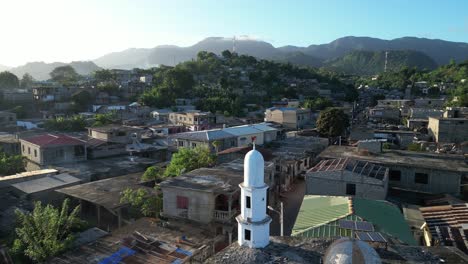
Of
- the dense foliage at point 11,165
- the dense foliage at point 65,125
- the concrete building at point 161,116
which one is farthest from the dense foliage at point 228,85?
the dense foliage at point 11,165

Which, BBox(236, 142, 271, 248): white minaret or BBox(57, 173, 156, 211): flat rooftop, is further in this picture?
BBox(57, 173, 156, 211): flat rooftop

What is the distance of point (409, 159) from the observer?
23562mm

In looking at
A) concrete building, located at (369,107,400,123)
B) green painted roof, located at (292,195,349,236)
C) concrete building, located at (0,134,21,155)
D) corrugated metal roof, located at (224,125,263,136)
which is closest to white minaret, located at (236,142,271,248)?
green painted roof, located at (292,195,349,236)

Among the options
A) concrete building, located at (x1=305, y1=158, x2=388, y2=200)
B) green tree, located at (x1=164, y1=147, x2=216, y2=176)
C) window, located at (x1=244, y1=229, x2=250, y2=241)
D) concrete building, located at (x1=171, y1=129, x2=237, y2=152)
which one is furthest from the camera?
concrete building, located at (x1=171, y1=129, x2=237, y2=152)

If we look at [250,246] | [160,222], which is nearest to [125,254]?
[160,222]

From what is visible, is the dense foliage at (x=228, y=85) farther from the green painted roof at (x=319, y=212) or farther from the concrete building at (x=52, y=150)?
the green painted roof at (x=319, y=212)

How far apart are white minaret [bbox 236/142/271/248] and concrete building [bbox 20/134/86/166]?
74.8 feet

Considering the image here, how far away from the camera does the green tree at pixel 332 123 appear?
4347 centimetres

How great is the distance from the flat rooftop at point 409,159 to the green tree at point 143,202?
39.8ft

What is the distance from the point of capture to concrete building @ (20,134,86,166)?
93.1 feet

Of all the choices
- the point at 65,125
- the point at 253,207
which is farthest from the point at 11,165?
the point at 253,207

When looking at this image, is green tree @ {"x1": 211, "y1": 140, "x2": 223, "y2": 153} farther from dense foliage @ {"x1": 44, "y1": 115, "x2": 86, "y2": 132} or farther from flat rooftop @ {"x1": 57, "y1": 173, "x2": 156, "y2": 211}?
dense foliage @ {"x1": 44, "y1": 115, "x2": 86, "y2": 132}

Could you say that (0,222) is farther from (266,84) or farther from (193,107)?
(266,84)

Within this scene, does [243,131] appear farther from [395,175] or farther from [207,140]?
[395,175]
